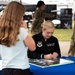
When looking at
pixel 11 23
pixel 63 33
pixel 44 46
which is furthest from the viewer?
pixel 63 33

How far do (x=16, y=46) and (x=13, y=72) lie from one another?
207 mm

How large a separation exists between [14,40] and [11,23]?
0.44 feet

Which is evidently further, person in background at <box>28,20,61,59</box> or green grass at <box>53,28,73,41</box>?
green grass at <box>53,28,73,41</box>

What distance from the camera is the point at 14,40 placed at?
2.09 meters

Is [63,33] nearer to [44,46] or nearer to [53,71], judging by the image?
[44,46]

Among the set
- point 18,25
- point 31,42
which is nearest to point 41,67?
point 31,42

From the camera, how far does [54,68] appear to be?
2.39 metres

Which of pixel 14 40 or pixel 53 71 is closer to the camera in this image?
pixel 14 40

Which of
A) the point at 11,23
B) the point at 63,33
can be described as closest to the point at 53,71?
the point at 11,23

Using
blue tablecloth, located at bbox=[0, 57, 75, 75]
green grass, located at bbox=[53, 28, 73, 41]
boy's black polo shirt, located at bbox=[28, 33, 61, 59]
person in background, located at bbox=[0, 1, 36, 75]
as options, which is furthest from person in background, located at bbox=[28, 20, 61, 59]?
green grass, located at bbox=[53, 28, 73, 41]

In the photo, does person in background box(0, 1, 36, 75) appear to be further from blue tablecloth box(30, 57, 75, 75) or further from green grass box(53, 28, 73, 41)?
green grass box(53, 28, 73, 41)

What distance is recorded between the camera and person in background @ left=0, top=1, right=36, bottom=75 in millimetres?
2076

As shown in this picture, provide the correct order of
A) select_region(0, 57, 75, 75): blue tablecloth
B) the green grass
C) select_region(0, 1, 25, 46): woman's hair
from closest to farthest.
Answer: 1. select_region(0, 1, 25, 46): woman's hair
2. select_region(0, 57, 75, 75): blue tablecloth
3. the green grass

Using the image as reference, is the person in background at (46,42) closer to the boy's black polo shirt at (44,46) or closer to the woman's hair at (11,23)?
the boy's black polo shirt at (44,46)
